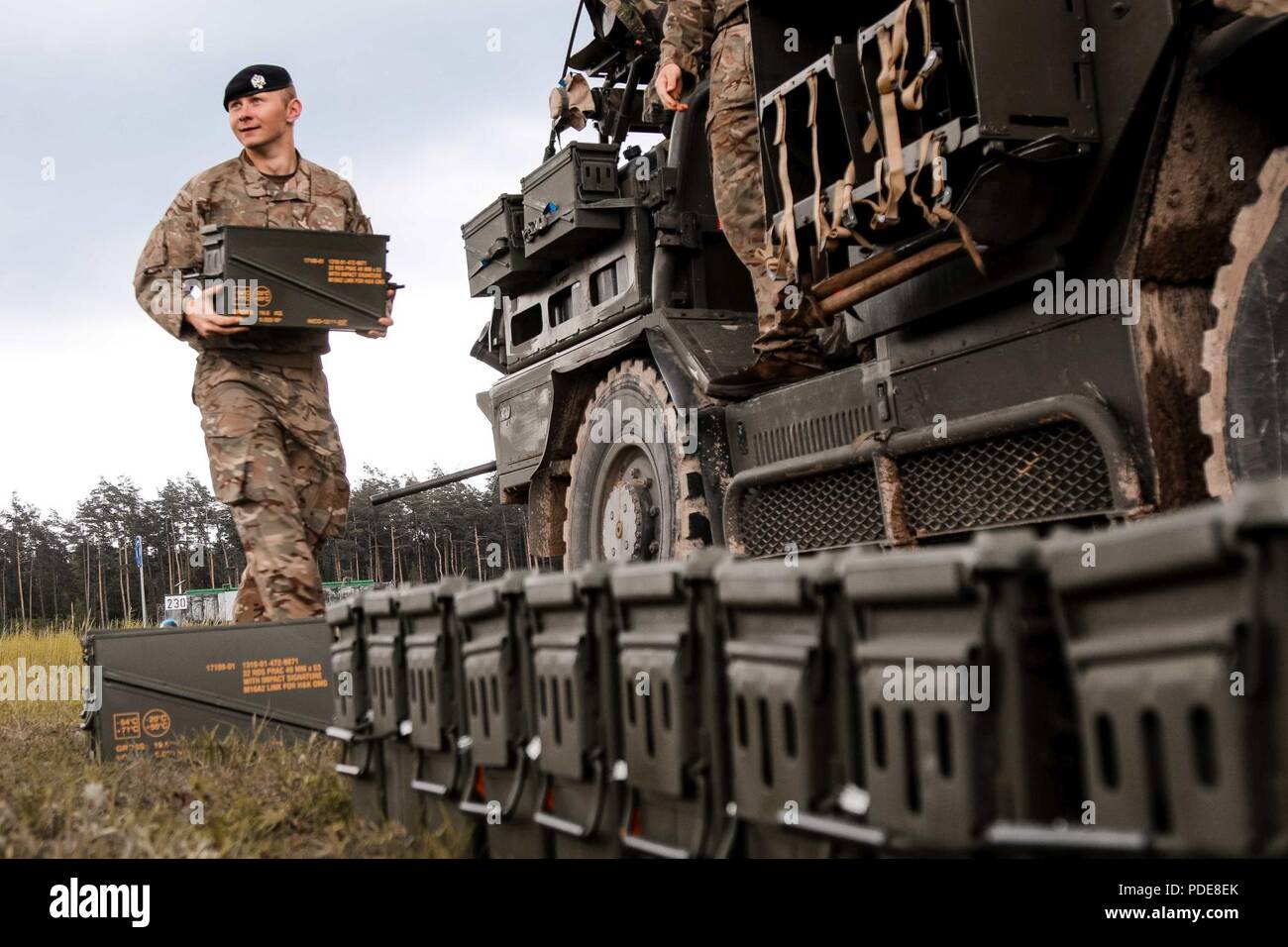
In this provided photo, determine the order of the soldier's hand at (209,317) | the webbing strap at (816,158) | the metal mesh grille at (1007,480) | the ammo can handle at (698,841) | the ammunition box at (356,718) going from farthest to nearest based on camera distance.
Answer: the soldier's hand at (209,317) < the webbing strap at (816,158) < the metal mesh grille at (1007,480) < the ammunition box at (356,718) < the ammo can handle at (698,841)

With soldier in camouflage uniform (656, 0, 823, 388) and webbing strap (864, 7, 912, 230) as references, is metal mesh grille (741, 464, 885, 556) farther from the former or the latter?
webbing strap (864, 7, 912, 230)

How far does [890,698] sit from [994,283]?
2.25 meters

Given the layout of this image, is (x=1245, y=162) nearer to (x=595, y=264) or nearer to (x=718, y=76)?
(x=718, y=76)

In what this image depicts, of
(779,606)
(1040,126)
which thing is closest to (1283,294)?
(1040,126)

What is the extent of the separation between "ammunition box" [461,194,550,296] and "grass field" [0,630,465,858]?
2949mm

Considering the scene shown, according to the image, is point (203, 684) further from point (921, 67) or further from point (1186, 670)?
point (1186, 670)

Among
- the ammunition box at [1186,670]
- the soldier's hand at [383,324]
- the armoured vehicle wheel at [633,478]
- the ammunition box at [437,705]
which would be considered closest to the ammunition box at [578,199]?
the armoured vehicle wheel at [633,478]

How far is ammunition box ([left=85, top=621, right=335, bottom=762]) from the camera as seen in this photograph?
185 inches

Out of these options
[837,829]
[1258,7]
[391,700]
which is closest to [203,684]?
[391,700]

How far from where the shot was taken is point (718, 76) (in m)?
5.14

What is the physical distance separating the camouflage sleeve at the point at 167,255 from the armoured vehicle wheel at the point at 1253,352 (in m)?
4.43

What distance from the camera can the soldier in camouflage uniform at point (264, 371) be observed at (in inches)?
235

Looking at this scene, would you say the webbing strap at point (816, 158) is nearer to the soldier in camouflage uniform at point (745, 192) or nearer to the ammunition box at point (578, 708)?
the soldier in camouflage uniform at point (745, 192)

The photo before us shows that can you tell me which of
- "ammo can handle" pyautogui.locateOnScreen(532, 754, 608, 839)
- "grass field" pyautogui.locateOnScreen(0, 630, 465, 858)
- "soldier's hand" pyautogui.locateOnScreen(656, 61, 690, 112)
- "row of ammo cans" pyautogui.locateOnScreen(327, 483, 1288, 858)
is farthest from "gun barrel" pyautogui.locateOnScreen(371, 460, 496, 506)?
"ammo can handle" pyautogui.locateOnScreen(532, 754, 608, 839)
